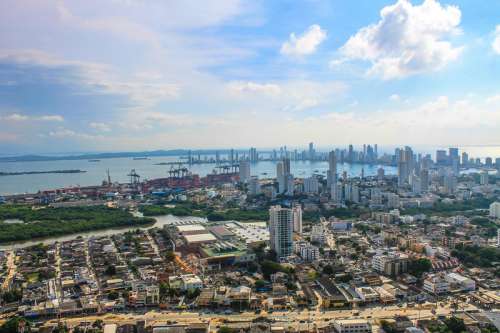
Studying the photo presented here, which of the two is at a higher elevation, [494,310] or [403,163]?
[403,163]

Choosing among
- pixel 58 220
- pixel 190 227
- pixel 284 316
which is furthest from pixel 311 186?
pixel 284 316

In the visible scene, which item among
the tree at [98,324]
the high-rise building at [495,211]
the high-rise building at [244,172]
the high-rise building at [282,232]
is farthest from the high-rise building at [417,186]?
the tree at [98,324]

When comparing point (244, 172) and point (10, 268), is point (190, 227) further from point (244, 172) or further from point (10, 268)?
point (244, 172)

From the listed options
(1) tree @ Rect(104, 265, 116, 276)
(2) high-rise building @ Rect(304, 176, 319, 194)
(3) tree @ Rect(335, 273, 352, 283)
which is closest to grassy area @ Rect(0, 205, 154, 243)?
(1) tree @ Rect(104, 265, 116, 276)

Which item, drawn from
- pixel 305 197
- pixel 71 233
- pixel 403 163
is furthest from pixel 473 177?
pixel 71 233

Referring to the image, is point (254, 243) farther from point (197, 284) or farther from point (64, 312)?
point (64, 312)

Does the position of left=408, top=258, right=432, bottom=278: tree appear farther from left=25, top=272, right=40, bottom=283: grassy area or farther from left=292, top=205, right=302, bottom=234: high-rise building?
left=25, top=272, right=40, bottom=283: grassy area

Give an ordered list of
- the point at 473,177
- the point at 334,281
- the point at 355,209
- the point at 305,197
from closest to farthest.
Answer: the point at 334,281 → the point at 355,209 → the point at 305,197 → the point at 473,177

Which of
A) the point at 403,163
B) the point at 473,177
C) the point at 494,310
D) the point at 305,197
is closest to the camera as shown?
the point at 494,310
